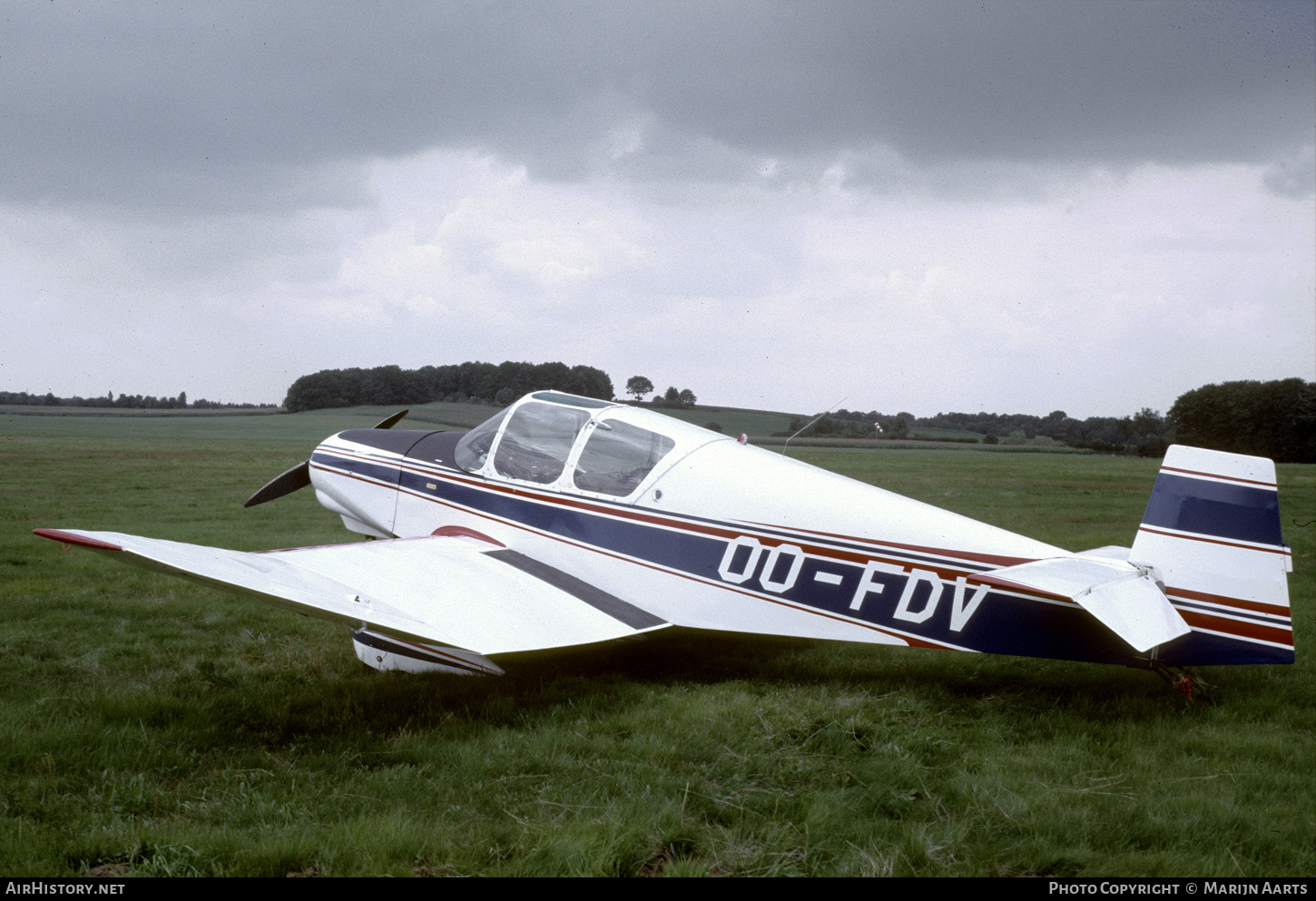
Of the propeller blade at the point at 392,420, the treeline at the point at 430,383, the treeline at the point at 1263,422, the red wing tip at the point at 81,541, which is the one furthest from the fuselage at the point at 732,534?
the treeline at the point at 1263,422

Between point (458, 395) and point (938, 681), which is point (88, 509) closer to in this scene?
point (458, 395)

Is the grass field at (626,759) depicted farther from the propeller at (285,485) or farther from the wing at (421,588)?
the propeller at (285,485)

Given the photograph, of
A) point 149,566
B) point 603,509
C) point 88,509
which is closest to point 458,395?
point 88,509

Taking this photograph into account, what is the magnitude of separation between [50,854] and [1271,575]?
17.7 feet

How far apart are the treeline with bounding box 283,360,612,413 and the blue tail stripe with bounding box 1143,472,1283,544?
9.83 m

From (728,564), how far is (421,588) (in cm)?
185

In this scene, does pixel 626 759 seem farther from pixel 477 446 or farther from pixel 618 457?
pixel 477 446

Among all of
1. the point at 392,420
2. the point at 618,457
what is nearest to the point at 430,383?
the point at 392,420

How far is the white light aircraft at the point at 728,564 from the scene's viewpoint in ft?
13.0

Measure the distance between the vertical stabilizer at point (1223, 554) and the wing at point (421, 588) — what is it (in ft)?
9.16

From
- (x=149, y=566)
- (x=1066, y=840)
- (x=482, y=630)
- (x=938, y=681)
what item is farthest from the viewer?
(x=938, y=681)

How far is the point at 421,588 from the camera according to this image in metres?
4.67

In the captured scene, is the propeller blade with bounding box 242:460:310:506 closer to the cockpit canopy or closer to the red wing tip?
the cockpit canopy

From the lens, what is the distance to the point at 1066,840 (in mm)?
2918
